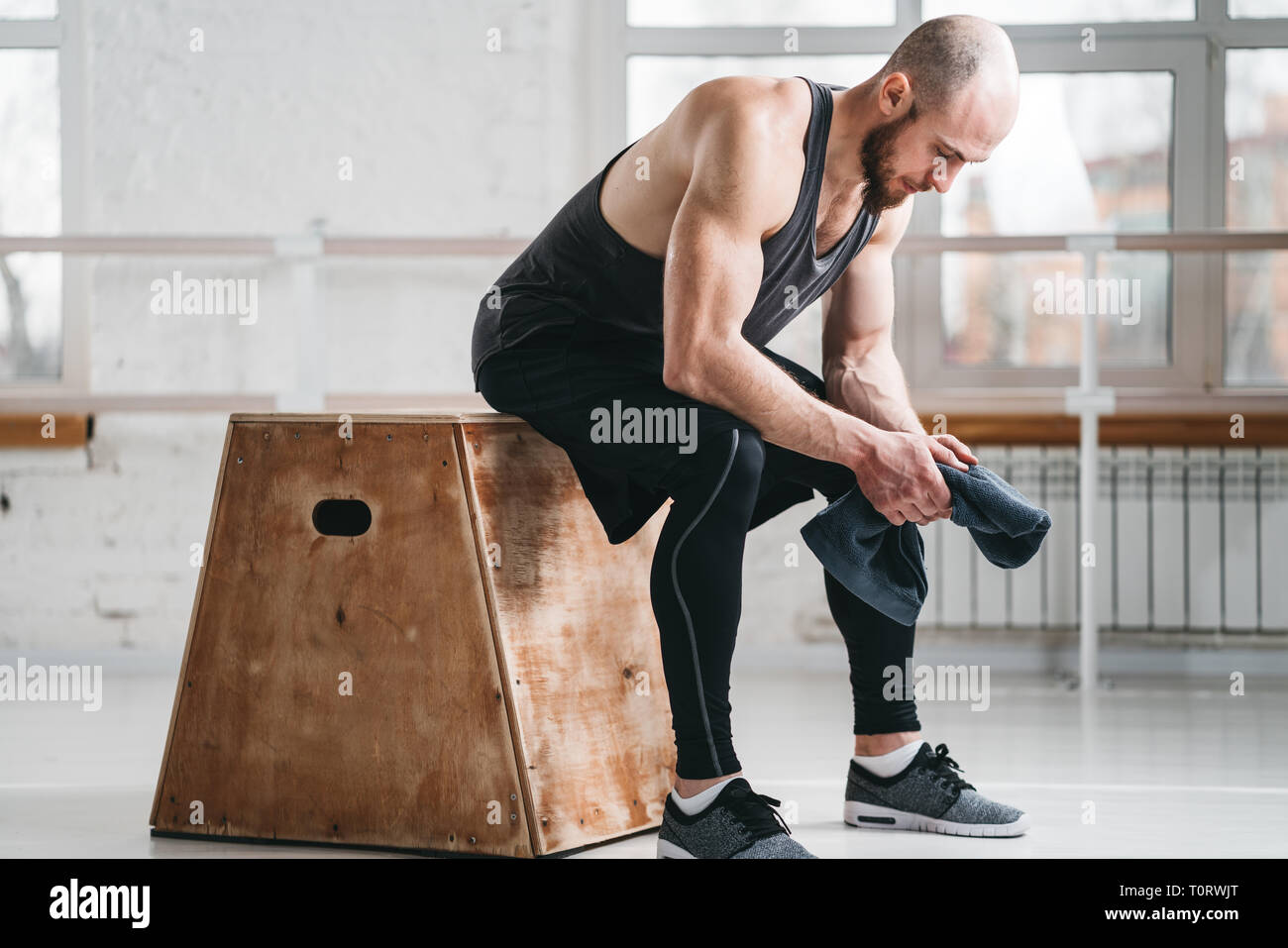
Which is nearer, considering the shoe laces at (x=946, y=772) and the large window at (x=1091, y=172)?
the shoe laces at (x=946, y=772)

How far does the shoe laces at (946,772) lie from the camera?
151 cm

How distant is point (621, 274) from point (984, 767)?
40.4 inches

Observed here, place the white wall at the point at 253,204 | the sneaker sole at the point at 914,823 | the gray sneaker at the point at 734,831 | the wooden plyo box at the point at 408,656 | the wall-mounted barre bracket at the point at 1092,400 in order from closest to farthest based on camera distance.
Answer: the gray sneaker at the point at 734,831 < the wooden plyo box at the point at 408,656 < the sneaker sole at the point at 914,823 < the wall-mounted barre bracket at the point at 1092,400 < the white wall at the point at 253,204

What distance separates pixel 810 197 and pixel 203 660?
85cm

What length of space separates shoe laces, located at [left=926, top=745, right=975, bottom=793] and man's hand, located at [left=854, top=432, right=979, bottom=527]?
32cm

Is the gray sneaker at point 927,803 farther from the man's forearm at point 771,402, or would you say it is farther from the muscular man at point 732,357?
the man's forearm at point 771,402

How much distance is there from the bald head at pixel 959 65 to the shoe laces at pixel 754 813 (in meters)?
0.72

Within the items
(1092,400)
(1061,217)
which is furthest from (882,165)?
(1061,217)

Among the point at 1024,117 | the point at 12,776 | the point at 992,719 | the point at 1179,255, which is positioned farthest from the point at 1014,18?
the point at 12,776

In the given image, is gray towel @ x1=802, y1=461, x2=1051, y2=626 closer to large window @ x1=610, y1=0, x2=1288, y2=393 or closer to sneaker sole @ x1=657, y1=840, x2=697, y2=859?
sneaker sole @ x1=657, y1=840, x2=697, y2=859

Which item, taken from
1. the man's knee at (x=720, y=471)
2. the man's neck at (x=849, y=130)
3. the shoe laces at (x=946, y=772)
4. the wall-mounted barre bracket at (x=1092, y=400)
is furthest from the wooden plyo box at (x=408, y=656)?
the wall-mounted barre bracket at (x=1092, y=400)
